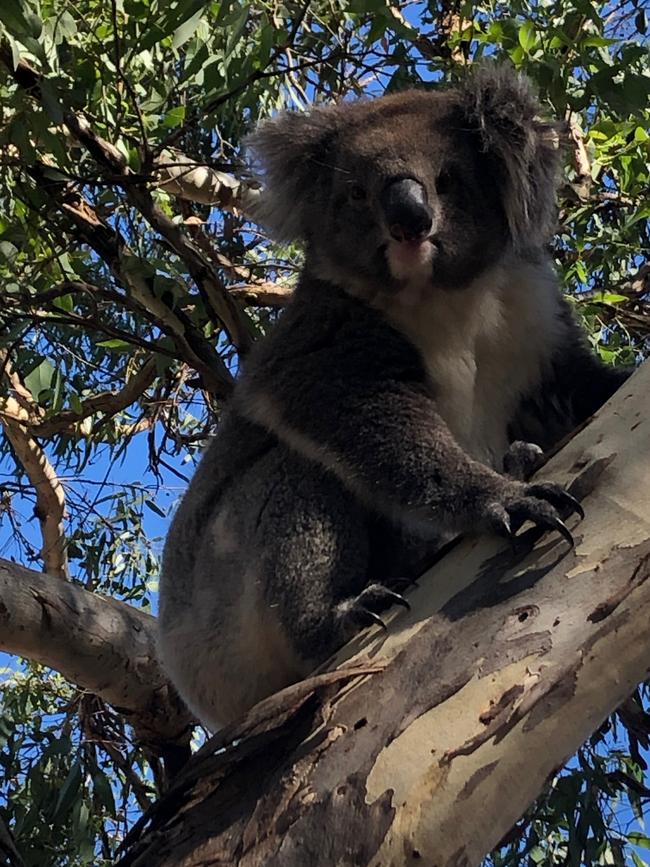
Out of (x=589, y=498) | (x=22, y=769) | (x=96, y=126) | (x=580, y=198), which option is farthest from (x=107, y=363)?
(x=589, y=498)

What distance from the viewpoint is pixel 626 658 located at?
1617 millimetres

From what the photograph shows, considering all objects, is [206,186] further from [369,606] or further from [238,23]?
[369,606]

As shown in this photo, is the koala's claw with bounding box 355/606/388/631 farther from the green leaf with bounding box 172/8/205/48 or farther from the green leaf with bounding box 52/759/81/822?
the green leaf with bounding box 52/759/81/822

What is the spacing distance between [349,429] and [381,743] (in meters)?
0.86

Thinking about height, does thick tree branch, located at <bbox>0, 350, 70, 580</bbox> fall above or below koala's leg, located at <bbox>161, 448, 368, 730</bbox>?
above

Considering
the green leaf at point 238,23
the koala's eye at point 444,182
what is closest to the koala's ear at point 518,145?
the koala's eye at point 444,182

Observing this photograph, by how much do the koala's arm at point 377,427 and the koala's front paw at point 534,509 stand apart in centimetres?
9

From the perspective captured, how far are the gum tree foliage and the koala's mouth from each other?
650mm

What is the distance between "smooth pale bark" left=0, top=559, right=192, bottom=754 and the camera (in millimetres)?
2684

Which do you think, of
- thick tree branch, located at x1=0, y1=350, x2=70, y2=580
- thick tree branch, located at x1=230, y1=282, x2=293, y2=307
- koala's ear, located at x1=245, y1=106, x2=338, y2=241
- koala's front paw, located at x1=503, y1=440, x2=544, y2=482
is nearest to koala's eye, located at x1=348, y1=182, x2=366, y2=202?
koala's ear, located at x1=245, y1=106, x2=338, y2=241

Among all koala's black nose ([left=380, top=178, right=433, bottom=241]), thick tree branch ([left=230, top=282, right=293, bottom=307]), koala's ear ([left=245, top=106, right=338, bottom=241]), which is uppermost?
thick tree branch ([left=230, top=282, right=293, bottom=307])

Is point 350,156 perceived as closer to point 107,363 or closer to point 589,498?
point 589,498

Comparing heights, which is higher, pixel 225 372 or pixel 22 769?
pixel 225 372

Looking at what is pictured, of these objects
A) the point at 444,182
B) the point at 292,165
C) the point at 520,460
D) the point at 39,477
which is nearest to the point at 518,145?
the point at 444,182
